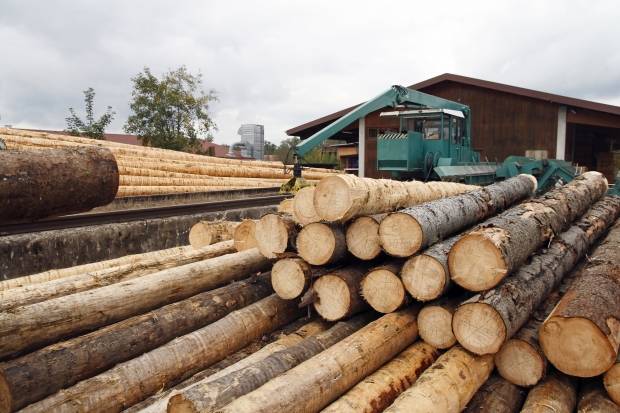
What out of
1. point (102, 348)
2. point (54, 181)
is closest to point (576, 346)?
point (102, 348)

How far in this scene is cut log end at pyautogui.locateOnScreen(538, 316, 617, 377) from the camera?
2871 mm

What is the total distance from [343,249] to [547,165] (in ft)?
30.6

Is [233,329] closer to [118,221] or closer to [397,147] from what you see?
[118,221]

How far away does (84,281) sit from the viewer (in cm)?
387

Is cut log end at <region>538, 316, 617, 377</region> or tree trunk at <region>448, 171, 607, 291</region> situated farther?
tree trunk at <region>448, 171, 607, 291</region>

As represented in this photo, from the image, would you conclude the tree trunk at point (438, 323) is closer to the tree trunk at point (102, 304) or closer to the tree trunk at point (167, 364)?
the tree trunk at point (167, 364)

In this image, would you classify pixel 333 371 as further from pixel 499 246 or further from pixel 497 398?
pixel 499 246

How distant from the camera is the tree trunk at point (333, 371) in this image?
2.48 m

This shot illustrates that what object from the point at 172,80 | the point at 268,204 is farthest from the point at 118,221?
the point at 172,80

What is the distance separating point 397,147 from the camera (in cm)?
1067

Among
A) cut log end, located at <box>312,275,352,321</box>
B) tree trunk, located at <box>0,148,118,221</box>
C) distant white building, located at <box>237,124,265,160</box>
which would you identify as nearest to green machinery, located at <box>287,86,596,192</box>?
cut log end, located at <box>312,275,352,321</box>

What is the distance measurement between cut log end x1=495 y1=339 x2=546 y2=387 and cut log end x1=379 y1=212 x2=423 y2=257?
3.31ft

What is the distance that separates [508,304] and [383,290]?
97 cm

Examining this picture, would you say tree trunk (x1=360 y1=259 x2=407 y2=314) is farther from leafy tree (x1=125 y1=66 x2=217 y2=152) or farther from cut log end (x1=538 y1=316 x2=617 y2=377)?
leafy tree (x1=125 y1=66 x2=217 y2=152)
